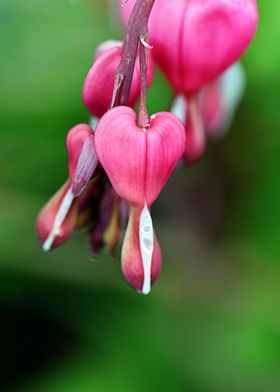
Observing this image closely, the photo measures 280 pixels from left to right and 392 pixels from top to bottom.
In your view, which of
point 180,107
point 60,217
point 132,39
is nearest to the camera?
point 132,39

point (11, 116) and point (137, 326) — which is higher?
point (11, 116)

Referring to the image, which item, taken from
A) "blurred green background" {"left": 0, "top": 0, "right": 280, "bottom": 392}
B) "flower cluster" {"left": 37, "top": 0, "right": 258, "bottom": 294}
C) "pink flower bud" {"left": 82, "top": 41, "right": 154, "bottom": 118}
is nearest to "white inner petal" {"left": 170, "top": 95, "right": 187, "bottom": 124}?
"flower cluster" {"left": 37, "top": 0, "right": 258, "bottom": 294}

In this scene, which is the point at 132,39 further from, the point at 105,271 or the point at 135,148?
the point at 105,271

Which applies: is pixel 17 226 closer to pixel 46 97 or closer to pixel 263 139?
pixel 46 97

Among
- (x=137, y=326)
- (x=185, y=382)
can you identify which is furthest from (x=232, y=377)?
(x=137, y=326)

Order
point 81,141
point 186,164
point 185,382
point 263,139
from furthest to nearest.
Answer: point 263,139, point 185,382, point 186,164, point 81,141

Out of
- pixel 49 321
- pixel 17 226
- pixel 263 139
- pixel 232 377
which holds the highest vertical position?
pixel 263 139

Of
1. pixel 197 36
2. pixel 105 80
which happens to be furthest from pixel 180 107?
pixel 105 80

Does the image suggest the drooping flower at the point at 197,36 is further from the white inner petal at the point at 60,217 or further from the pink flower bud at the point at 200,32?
the white inner petal at the point at 60,217

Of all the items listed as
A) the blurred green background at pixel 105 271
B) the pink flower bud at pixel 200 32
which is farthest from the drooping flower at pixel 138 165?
the blurred green background at pixel 105 271
